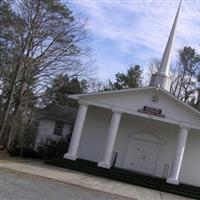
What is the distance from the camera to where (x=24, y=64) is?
3856 centimetres

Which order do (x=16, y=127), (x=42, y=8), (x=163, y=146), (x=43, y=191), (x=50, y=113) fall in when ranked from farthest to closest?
(x=50, y=113)
(x=16, y=127)
(x=42, y=8)
(x=163, y=146)
(x=43, y=191)

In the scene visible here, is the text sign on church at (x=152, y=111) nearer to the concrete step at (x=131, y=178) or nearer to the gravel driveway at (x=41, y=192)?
the concrete step at (x=131, y=178)

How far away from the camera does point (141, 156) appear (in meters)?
35.4

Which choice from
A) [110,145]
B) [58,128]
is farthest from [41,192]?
[58,128]

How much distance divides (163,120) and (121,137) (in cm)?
456

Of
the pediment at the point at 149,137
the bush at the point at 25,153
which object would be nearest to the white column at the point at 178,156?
the pediment at the point at 149,137

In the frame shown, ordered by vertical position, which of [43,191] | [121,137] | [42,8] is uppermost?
[42,8]

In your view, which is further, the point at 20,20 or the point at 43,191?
the point at 20,20

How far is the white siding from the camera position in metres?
34.9

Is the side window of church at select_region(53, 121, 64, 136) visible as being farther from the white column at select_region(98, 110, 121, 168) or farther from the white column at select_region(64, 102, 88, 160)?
the white column at select_region(98, 110, 121, 168)

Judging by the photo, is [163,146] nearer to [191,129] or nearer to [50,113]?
[191,129]

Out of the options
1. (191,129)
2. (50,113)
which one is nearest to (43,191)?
(191,129)

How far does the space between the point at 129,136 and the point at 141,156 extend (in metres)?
1.67

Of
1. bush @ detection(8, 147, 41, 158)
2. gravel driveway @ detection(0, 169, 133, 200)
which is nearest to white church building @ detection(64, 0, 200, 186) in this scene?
bush @ detection(8, 147, 41, 158)
